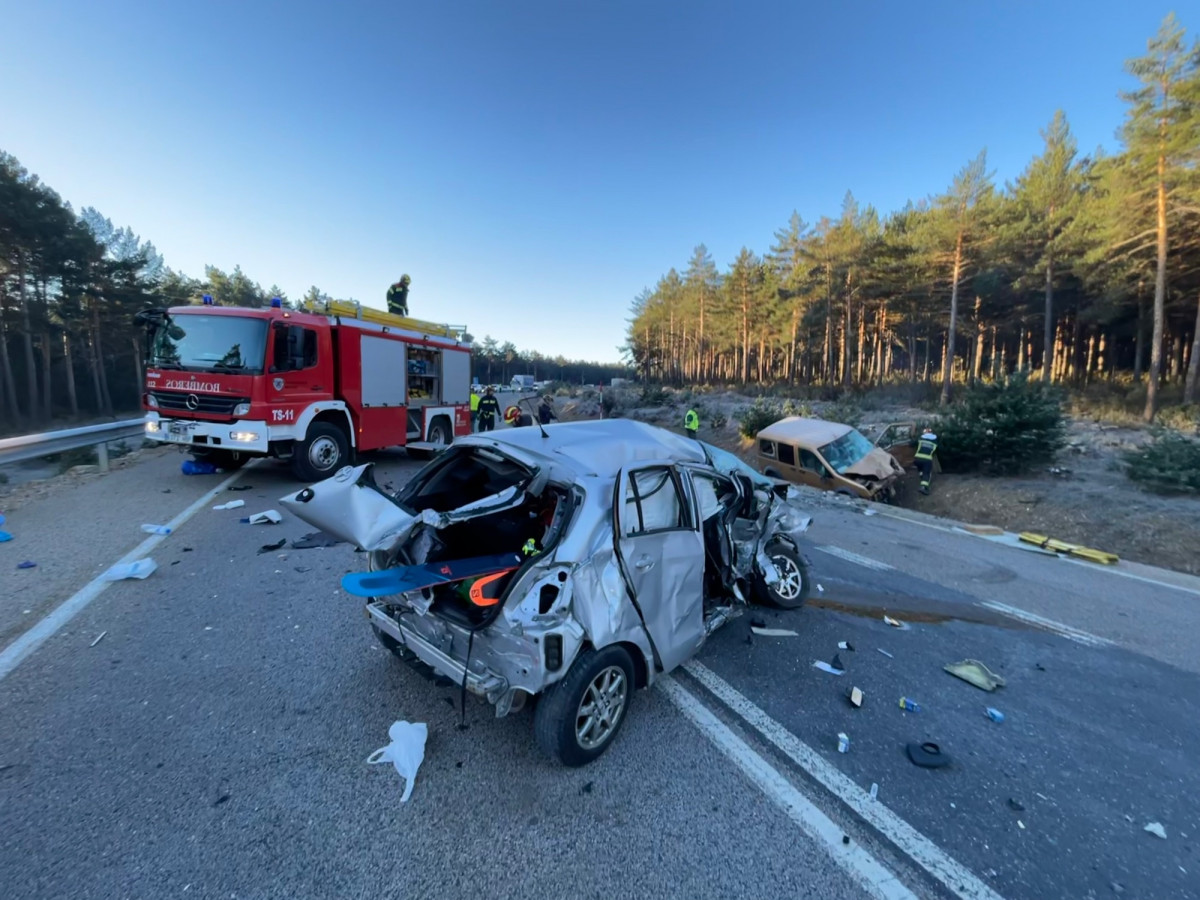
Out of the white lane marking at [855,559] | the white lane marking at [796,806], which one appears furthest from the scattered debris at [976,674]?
the white lane marking at [855,559]

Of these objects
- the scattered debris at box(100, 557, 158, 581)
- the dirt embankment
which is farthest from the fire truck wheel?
the dirt embankment

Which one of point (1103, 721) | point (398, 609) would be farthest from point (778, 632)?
point (398, 609)

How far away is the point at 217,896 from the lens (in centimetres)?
189

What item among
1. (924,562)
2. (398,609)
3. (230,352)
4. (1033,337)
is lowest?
(924,562)

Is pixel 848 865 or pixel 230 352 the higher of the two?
pixel 230 352

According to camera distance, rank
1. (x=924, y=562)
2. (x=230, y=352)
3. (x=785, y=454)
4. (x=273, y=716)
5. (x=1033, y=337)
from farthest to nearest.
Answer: (x=1033, y=337), (x=785, y=454), (x=230, y=352), (x=924, y=562), (x=273, y=716)

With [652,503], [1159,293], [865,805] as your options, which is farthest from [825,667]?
[1159,293]

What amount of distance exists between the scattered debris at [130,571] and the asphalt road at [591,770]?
0.18 m

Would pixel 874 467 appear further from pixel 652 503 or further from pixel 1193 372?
pixel 1193 372

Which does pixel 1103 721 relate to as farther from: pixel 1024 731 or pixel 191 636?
pixel 191 636

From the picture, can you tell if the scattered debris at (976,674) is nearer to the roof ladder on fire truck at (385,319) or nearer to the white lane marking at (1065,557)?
the white lane marking at (1065,557)

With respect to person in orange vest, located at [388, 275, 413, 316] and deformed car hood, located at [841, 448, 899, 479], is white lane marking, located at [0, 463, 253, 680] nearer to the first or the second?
person in orange vest, located at [388, 275, 413, 316]

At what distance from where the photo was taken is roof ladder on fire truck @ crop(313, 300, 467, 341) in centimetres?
967

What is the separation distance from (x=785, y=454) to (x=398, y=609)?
11178 millimetres
